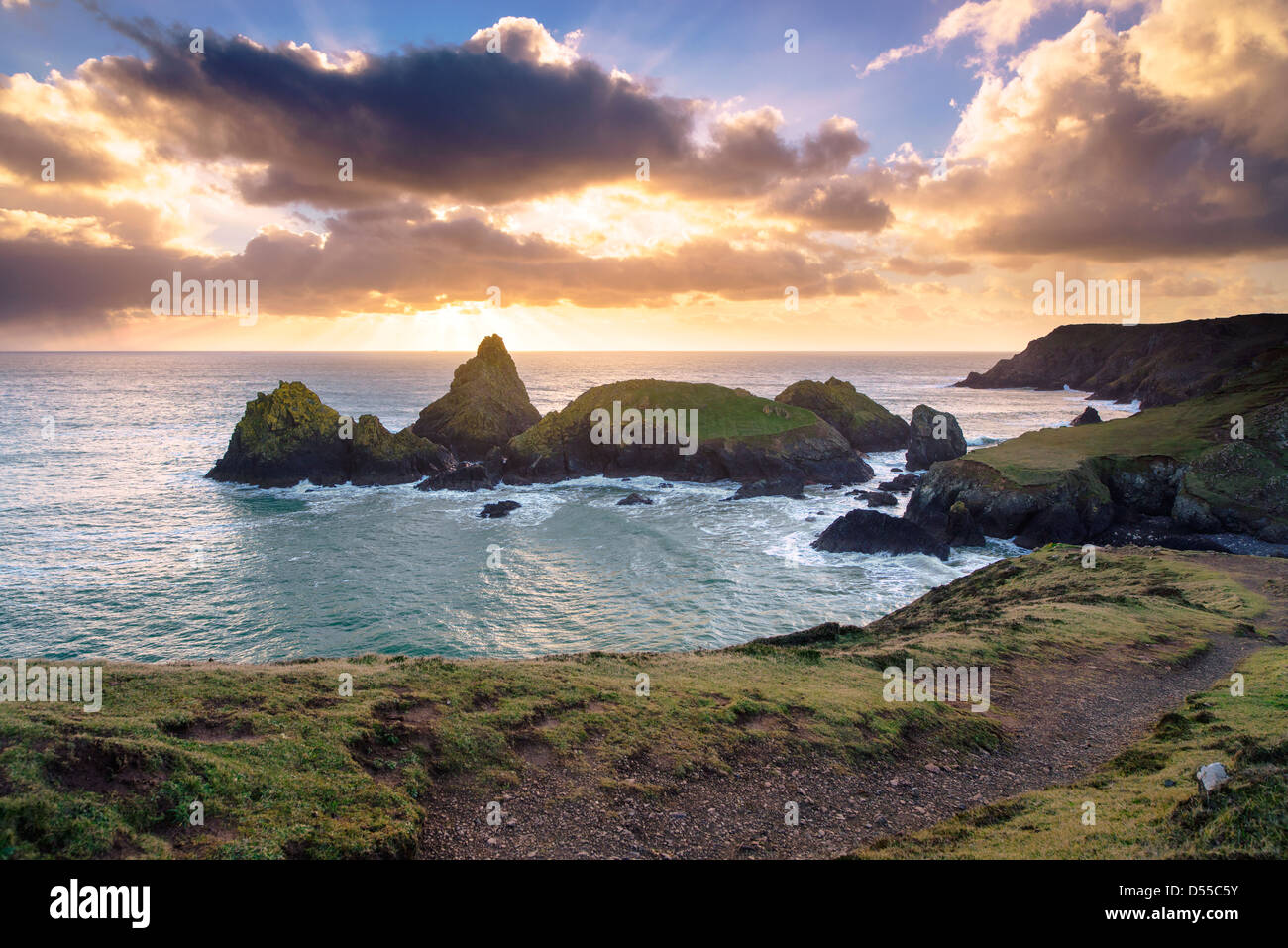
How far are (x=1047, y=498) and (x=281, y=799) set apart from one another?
6339 centimetres

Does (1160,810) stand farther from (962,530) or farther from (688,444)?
(688,444)

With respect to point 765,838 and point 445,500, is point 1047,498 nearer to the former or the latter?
point 765,838

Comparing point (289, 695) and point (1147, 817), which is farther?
point (289, 695)

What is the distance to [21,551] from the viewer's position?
171 ft

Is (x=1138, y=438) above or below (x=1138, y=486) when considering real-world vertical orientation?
above

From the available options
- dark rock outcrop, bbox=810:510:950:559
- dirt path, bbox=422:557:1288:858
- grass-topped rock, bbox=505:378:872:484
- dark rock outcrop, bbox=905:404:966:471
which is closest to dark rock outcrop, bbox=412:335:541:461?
grass-topped rock, bbox=505:378:872:484

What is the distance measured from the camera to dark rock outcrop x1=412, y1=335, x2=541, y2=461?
4070 inches

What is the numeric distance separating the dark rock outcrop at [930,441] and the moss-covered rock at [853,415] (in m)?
13.3

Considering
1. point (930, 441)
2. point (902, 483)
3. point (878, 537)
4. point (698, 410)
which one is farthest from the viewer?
point (698, 410)

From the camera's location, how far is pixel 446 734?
56.8 ft

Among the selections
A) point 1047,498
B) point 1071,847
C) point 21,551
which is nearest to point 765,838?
point 1071,847

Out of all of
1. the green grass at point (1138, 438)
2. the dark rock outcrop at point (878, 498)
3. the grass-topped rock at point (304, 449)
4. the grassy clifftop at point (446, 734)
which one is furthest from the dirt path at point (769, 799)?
the grass-topped rock at point (304, 449)

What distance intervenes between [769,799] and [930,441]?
8254 centimetres

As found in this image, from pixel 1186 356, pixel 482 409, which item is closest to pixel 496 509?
pixel 482 409
